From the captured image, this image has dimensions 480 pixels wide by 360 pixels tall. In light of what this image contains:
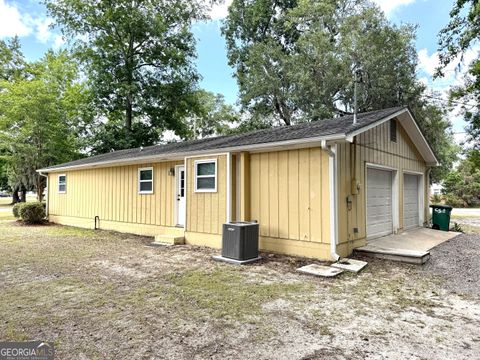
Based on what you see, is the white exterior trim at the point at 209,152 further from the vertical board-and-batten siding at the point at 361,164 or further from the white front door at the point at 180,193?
the vertical board-and-batten siding at the point at 361,164

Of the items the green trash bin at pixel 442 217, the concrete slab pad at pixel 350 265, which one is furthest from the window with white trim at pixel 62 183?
the green trash bin at pixel 442 217

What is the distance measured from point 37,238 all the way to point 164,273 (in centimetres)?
624

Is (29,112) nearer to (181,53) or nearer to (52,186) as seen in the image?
(52,186)

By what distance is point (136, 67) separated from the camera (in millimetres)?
22703

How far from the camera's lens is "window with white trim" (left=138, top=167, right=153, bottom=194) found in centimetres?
995

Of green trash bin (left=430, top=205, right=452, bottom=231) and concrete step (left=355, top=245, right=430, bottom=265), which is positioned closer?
concrete step (left=355, top=245, right=430, bottom=265)

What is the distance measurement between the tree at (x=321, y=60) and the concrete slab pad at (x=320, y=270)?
1458cm

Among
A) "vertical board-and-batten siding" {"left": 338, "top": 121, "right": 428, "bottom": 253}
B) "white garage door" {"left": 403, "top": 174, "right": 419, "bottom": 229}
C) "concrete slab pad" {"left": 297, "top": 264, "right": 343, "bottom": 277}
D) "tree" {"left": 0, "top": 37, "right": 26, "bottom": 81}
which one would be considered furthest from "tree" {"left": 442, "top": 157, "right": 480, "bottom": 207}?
"tree" {"left": 0, "top": 37, "right": 26, "bottom": 81}

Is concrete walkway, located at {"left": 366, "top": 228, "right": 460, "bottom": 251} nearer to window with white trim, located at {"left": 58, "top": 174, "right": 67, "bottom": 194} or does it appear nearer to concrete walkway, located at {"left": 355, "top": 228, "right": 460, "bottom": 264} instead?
concrete walkway, located at {"left": 355, "top": 228, "right": 460, "bottom": 264}

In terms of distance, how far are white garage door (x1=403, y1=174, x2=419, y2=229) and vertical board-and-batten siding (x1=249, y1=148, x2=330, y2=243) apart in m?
4.76

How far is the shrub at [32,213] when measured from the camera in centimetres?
1346

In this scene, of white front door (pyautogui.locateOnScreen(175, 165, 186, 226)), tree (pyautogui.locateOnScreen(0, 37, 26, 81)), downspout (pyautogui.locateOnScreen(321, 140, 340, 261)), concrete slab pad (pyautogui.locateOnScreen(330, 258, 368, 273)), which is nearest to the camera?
concrete slab pad (pyautogui.locateOnScreen(330, 258, 368, 273))

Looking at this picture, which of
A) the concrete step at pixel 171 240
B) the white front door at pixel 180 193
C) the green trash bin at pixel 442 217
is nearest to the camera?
the concrete step at pixel 171 240

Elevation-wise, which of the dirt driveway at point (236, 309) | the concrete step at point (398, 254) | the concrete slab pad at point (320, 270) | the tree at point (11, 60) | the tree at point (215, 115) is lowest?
the dirt driveway at point (236, 309)
